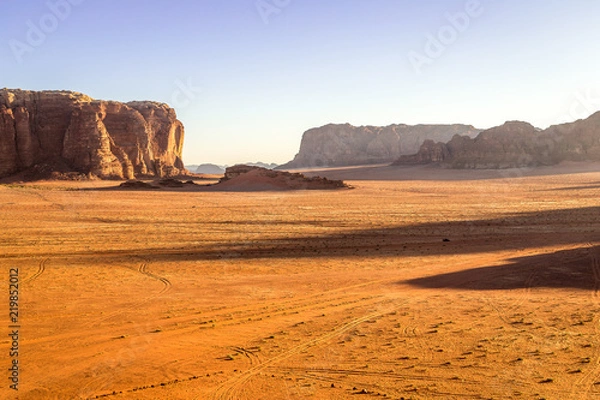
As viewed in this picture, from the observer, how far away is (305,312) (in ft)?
30.1

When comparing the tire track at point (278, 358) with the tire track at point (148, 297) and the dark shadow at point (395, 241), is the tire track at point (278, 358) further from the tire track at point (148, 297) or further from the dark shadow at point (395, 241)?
the dark shadow at point (395, 241)

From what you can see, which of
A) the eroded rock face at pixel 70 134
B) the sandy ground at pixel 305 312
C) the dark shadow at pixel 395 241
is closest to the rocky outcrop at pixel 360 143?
the eroded rock face at pixel 70 134

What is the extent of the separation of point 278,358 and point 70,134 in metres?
58.8

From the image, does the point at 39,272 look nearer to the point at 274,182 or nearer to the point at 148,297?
the point at 148,297

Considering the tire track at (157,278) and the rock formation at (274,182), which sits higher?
the rock formation at (274,182)

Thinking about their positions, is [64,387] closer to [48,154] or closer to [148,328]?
[148,328]

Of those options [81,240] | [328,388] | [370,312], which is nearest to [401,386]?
[328,388]

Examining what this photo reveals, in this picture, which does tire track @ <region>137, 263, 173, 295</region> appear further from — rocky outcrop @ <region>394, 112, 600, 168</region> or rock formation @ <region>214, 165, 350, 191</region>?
rocky outcrop @ <region>394, 112, 600, 168</region>

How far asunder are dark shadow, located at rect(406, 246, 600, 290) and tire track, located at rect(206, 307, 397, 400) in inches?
126

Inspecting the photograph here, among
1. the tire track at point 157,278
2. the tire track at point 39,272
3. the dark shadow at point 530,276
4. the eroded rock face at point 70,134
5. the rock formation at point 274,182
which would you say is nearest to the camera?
the tire track at point 157,278

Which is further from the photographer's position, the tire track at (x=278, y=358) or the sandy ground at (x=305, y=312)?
the sandy ground at (x=305, y=312)

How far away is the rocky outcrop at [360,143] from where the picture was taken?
156 m

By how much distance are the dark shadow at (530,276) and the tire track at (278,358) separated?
10.5ft

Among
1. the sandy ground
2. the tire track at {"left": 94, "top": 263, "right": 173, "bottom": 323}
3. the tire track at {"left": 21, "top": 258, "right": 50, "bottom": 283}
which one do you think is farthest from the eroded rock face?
the tire track at {"left": 94, "top": 263, "right": 173, "bottom": 323}
